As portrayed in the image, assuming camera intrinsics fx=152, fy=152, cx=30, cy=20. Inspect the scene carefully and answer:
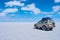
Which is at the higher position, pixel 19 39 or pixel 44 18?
pixel 44 18

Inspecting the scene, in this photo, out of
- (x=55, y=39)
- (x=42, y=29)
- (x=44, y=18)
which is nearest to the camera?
(x=55, y=39)

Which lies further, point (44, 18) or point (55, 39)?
point (44, 18)

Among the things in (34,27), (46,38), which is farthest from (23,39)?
(34,27)

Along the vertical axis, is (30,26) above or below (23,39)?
above

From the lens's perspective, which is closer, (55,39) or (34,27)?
(55,39)

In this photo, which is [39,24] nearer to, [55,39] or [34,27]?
[34,27]

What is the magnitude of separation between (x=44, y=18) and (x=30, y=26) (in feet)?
3.44

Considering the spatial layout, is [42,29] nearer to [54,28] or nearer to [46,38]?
[54,28]

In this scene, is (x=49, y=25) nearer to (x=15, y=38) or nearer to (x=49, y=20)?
(x=49, y=20)

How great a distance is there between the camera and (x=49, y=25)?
660cm

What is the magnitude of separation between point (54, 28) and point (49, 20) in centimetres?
44

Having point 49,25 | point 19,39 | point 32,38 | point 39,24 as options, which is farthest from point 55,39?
point 39,24

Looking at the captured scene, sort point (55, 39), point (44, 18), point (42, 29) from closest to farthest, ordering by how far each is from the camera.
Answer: point (55, 39)
point (44, 18)
point (42, 29)

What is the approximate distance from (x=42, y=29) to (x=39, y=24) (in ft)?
1.11
